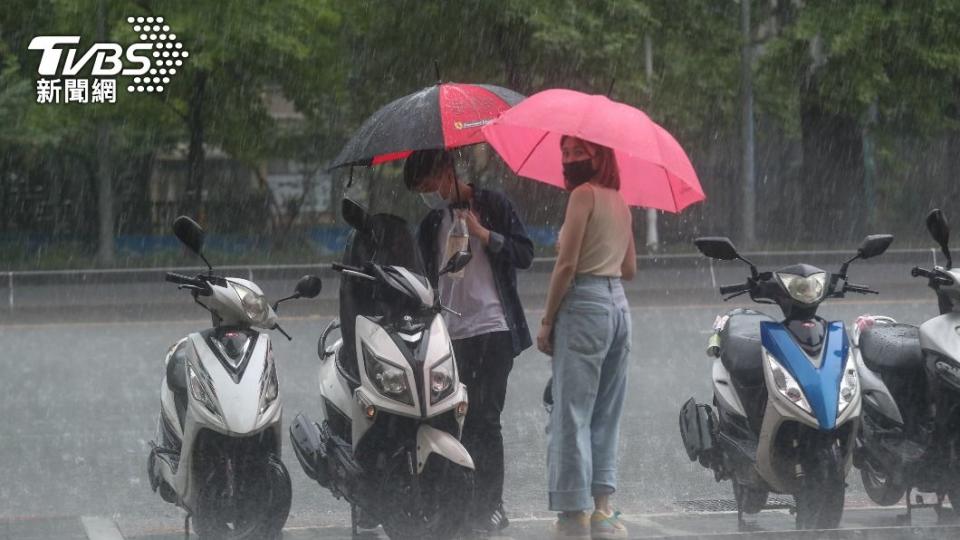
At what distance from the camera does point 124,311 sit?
61.4 feet

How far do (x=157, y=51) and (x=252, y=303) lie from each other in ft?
62.0

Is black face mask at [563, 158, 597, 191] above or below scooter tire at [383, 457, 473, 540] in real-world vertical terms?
above

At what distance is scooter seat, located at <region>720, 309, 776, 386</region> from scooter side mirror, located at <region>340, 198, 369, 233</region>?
1.78m

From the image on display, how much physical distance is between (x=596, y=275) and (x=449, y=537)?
3.99 feet

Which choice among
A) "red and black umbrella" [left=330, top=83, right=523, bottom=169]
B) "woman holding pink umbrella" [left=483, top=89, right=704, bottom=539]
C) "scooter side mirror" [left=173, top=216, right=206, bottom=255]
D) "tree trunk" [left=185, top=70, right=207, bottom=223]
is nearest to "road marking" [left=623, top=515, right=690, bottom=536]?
"woman holding pink umbrella" [left=483, top=89, right=704, bottom=539]

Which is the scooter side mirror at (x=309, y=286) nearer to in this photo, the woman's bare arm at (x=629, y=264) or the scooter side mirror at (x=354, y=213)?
the scooter side mirror at (x=354, y=213)

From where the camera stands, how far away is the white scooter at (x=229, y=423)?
5.84m

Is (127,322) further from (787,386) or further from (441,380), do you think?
(787,386)

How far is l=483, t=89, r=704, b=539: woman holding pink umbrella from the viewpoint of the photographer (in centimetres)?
583

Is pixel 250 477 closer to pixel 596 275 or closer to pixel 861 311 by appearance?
pixel 596 275

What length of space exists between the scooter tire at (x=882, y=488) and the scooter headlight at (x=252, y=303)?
2.93 metres

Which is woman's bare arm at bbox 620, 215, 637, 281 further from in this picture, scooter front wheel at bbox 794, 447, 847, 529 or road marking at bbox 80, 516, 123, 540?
road marking at bbox 80, 516, 123, 540

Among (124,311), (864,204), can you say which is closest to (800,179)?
(864,204)

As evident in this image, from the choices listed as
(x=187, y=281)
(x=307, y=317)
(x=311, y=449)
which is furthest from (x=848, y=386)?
(x=307, y=317)
